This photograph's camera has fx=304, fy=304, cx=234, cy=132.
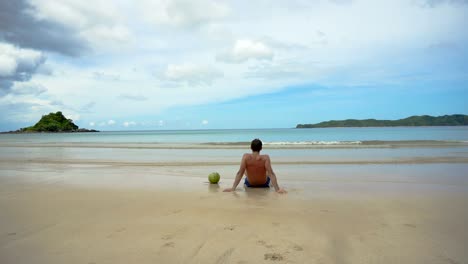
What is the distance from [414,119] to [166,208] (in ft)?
410

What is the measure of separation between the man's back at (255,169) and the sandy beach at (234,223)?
1.19 ft

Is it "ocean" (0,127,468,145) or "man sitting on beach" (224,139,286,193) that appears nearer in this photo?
"man sitting on beach" (224,139,286,193)

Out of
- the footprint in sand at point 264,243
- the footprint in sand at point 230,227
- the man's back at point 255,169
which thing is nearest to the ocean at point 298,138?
the man's back at point 255,169

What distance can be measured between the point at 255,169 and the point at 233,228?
11.3ft

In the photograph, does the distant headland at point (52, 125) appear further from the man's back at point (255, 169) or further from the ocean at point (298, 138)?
the man's back at point (255, 169)

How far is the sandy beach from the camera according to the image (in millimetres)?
3527

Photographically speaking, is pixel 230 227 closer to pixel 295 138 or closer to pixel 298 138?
pixel 295 138

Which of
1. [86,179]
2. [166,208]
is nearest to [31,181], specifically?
[86,179]

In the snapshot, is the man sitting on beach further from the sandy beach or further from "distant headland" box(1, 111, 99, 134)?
"distant headland" box(1, 111, 99, 134)

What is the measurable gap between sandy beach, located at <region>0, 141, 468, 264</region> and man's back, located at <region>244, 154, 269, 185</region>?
36cm

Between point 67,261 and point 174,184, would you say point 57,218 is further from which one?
point 174,184

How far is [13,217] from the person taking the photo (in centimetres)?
514

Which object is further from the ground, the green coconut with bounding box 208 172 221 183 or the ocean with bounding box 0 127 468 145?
the ocean with bounding box 0 127 468 145

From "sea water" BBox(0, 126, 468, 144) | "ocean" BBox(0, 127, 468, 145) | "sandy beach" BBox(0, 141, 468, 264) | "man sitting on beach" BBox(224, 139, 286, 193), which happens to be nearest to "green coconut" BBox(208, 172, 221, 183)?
"sandy beach" BBox(0, 141, 468, 264)
